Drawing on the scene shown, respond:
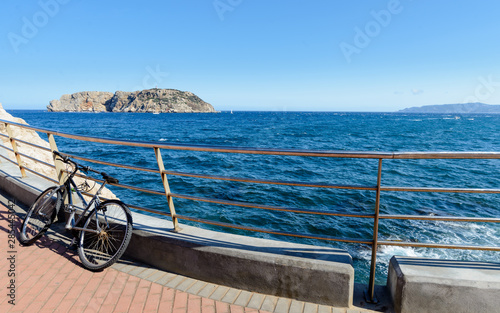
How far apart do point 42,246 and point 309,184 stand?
380 centimetres

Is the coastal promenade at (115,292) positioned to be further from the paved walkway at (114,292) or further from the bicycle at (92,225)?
the bicycle at (92,225)

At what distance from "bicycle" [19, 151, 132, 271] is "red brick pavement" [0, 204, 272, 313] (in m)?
0.18

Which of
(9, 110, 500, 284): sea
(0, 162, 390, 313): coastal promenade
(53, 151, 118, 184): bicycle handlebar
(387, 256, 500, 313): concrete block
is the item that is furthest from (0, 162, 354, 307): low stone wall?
(9, 110, 500, 284): sea

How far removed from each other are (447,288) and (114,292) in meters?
3.22

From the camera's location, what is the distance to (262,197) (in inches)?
641

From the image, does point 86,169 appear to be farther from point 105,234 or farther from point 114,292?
point 114,292

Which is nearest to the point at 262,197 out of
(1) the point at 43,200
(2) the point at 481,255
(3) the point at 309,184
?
(2) the point at 481,255

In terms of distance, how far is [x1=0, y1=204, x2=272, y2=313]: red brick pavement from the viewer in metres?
2.75

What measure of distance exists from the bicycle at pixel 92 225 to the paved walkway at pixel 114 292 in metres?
0.18

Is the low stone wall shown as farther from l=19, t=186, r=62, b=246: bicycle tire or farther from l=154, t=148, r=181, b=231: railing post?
l=19, t=186, r=62, b=246: bicycle tire

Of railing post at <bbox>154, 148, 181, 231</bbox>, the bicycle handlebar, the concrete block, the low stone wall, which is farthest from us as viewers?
the bicycle handlebar

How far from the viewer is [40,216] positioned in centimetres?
418

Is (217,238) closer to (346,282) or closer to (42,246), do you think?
(346,282)

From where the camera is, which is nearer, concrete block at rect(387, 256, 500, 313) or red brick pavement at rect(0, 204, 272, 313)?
concrete block at rect(387, 256, 500, 313)
